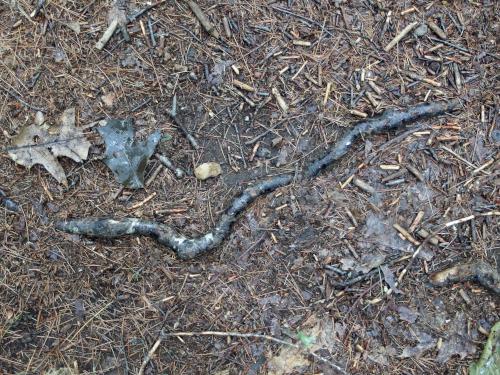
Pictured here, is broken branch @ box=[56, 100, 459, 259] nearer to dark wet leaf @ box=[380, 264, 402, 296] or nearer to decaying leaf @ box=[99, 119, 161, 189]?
decaying leaf @ box=[99, 119, 161, 189]

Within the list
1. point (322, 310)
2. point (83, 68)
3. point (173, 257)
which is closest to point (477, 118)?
point (322, 310)

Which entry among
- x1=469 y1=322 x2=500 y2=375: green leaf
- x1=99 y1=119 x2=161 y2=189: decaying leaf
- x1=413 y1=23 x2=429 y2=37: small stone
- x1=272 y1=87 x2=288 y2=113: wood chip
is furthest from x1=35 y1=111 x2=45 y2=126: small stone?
x1=469 y1=322 x2=500 y2=375: green leaf

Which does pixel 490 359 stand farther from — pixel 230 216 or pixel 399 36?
pixel 399 36

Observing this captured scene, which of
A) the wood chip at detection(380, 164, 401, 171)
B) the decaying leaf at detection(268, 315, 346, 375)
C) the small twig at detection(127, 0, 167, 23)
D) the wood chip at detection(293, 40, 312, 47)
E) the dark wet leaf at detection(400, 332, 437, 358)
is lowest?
the dark wet leaf at detection(400, 332, 437, 358)

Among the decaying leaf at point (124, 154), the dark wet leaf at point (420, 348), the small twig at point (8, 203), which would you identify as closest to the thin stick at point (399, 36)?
the decaying leaf at point (124, 154)

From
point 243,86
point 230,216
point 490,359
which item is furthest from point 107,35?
point 490,359

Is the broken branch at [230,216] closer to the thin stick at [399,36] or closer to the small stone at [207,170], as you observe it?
the small stone at [207,170]
